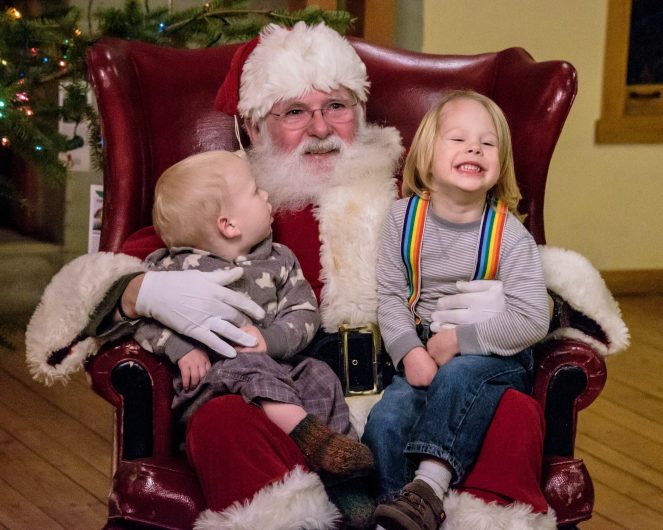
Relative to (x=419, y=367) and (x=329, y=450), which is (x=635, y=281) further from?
(x=329, y=450)

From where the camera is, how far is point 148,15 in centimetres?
308

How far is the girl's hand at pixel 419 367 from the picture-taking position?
2010mm

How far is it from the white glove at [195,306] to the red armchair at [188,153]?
8cm

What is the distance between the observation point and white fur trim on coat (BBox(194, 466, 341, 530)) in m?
1.74

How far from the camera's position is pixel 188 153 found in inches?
99.5

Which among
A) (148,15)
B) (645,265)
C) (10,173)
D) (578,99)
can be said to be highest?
(148,15)

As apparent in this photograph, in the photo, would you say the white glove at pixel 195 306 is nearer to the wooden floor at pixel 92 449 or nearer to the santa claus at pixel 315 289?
the santa claus at pixel 315 289

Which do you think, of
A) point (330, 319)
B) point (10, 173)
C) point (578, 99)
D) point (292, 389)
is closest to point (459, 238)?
point (330, 319)

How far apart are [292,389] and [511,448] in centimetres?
42

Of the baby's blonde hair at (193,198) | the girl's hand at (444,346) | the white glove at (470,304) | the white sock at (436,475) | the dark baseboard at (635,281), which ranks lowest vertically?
the dark baseboard at (635,281)

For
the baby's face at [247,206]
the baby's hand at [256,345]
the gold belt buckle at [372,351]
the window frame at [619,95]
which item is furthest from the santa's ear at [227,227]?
the window frame at [619,95]

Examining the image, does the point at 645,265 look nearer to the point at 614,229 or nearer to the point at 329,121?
the point at 614,229

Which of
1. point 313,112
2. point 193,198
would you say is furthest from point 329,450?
point 313,112

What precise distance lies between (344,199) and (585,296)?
1.84 feet
